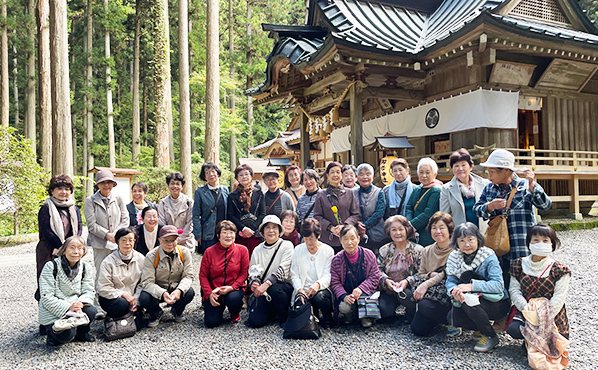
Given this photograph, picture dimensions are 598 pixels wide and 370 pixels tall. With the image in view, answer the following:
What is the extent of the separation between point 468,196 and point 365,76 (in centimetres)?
636

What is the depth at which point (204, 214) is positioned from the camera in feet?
15.3

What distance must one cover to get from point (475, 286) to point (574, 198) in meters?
8.49

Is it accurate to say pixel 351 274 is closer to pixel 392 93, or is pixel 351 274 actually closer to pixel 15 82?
pixel 392 93

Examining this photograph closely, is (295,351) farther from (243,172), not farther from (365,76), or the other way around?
(365,76)

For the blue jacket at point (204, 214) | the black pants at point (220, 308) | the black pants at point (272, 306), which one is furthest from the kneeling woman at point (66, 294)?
the black pants at point (272, 306)

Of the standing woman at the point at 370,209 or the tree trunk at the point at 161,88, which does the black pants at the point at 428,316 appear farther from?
the tree trunk at the point at 161,88

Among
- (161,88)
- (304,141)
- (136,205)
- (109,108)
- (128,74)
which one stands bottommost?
(136,205)

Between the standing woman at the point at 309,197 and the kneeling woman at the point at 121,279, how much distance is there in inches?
71.8

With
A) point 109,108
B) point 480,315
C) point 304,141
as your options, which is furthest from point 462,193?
point 109,108

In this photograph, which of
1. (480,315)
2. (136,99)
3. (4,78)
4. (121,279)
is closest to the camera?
(480,315)

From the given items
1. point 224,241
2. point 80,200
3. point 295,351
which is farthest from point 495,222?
point 80,200

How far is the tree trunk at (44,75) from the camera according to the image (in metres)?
10.7

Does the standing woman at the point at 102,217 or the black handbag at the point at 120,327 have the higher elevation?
the standing woman at the point at 102,217

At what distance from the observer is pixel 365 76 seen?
30.9ft
